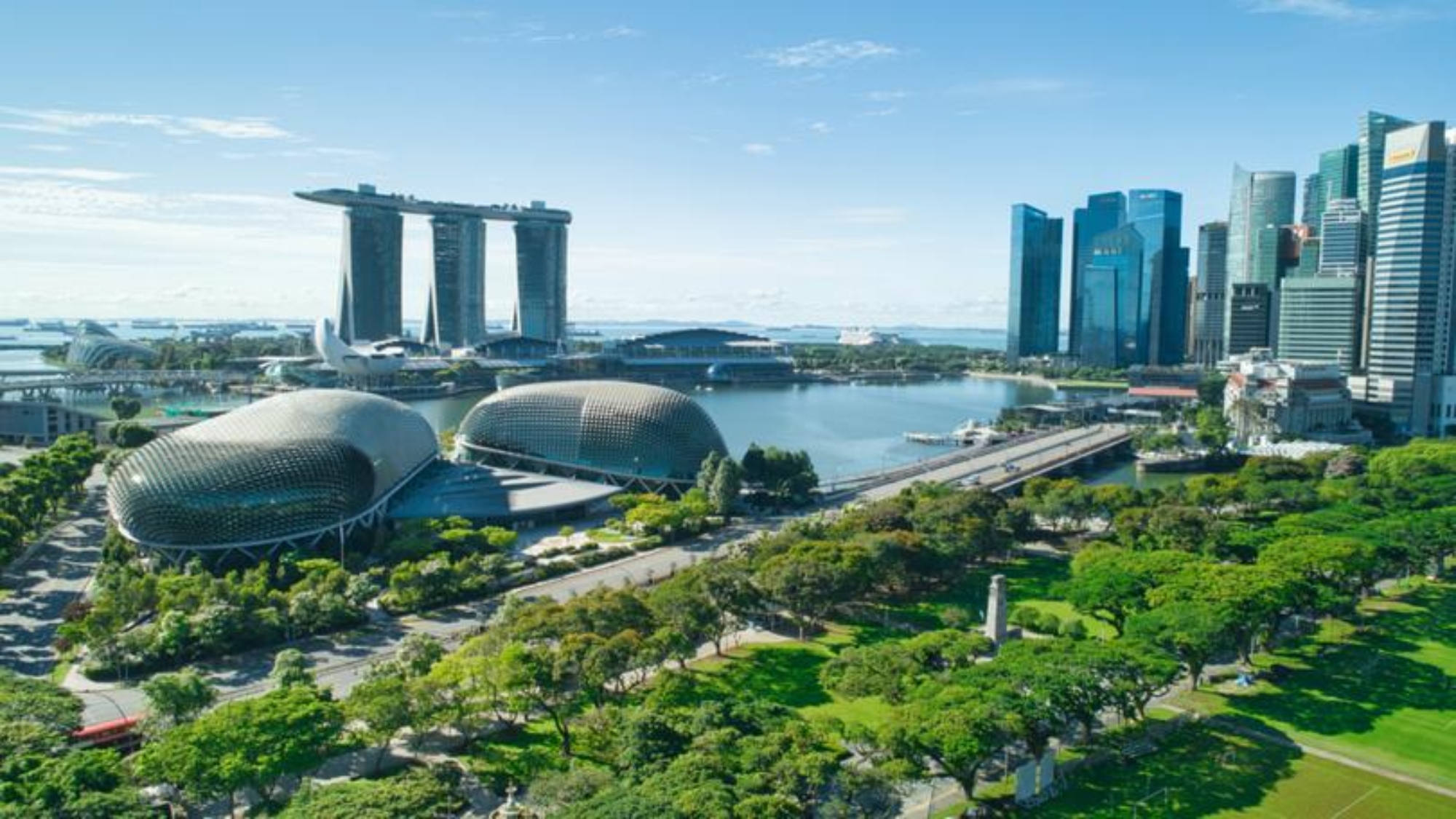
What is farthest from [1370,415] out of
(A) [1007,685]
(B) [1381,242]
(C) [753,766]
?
(C) [753,766]

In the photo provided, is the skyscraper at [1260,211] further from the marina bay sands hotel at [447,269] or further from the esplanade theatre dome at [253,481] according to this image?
the esplanade theatre dome at [253,481]

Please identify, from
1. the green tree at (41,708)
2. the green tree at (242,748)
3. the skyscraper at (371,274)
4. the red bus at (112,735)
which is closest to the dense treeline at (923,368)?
the skyscraper at (371,274)

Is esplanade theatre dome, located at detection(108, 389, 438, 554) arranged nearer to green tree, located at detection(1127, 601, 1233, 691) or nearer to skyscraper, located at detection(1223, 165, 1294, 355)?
green tree, located at detection(1127, 601, 1233, 691)

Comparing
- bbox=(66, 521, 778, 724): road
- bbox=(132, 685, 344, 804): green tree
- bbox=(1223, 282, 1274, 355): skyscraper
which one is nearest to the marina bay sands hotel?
bbox=(1223, 282, 1274, 355): skyscraper

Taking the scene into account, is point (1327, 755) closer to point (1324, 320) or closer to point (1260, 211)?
point (1324, 320)

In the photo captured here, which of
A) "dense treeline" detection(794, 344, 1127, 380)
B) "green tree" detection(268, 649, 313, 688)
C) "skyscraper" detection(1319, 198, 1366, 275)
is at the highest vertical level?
"skyscraper" detection(1319, 198, 1366, 275)

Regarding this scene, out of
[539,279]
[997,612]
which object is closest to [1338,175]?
[539,279]
